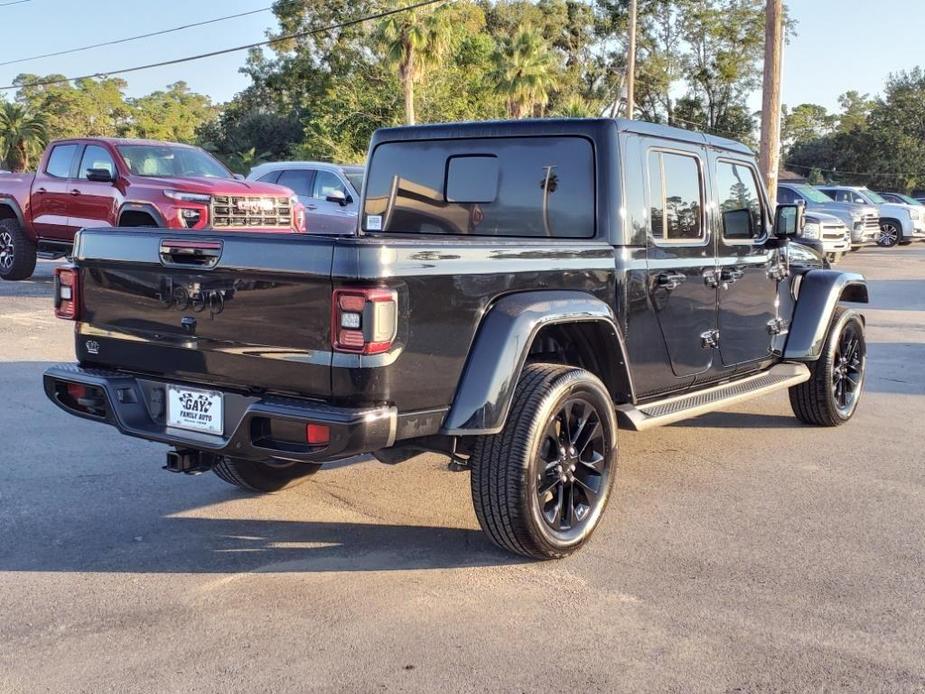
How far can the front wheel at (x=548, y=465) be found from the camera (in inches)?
155

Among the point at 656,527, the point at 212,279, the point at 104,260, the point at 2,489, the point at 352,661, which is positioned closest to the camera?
the point at 352,661

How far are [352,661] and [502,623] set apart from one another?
61 centimetres

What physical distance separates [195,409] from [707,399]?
9.13 feet

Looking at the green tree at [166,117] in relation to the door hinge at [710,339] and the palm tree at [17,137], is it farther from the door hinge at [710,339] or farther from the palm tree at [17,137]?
the door hinge at [710,339]

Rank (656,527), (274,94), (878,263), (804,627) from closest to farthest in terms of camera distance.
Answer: (804,627) → (656,527) → (878,263) → (274,94)

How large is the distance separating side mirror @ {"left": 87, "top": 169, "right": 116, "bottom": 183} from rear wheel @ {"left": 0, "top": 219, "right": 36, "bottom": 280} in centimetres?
252

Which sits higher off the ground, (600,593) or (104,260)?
(104,260)

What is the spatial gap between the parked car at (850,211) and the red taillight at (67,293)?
2082 cm

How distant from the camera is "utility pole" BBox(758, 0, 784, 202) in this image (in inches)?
692

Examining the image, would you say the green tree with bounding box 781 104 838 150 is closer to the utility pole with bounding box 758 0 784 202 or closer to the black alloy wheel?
the utility pole with bounding box 758 0 784 202

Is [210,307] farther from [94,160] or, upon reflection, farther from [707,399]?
[94,160]

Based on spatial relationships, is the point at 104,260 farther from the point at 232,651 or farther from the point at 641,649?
the point at 641,649

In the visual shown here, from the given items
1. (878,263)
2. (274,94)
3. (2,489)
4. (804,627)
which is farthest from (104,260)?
(274,94)

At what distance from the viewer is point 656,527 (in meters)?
4.67
